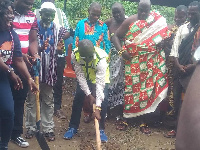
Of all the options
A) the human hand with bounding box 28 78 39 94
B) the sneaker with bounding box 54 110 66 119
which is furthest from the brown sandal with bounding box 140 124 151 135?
the human hand with bounding box 28 78 39 94

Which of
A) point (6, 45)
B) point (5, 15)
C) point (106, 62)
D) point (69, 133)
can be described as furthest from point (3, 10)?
point (69, 133)

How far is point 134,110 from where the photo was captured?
16.8 feet

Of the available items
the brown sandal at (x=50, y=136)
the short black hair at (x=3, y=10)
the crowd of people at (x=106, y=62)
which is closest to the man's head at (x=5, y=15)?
the short black hair at (x=3, y=10)

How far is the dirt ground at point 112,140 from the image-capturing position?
14.6 feet

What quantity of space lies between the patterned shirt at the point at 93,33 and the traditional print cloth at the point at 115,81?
296 mm

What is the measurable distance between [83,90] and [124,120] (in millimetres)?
1111

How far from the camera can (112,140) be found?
4707mm

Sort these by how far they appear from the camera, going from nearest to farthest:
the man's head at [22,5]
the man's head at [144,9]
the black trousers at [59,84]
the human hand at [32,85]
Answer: the human hand at [32,85] → the man's head at [22,5] → the man's head at [144,9] → the black trousers at [59,84]

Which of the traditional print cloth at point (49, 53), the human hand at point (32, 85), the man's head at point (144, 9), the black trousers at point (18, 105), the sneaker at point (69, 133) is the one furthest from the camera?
the man's head at point (144, 9)

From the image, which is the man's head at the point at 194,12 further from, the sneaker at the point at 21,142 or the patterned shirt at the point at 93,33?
the sneaker at the point at 21,142

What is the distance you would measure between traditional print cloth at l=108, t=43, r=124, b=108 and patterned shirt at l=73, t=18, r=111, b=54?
0.30 metres

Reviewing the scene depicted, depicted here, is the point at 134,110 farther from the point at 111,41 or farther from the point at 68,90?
the point at 68,90

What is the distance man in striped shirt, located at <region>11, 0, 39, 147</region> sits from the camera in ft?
12.9

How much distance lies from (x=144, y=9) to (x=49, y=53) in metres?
1.44
